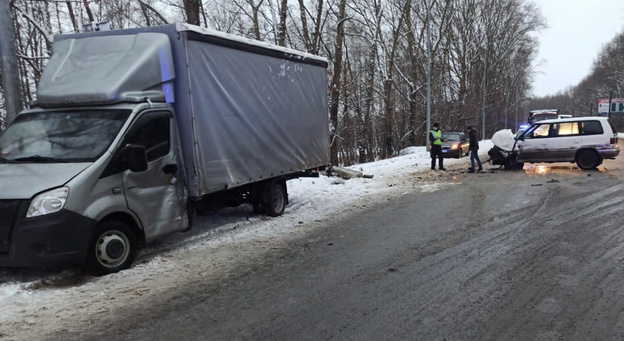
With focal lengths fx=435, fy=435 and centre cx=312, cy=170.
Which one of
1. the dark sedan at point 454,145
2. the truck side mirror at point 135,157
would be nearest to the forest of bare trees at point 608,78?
the dark sedan at point 454,145

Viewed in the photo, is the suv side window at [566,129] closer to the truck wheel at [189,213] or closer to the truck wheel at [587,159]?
the truck wheel at [587,159]

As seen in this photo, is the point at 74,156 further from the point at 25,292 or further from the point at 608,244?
the point at 608,244

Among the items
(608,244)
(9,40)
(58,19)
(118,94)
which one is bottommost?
(608,244)

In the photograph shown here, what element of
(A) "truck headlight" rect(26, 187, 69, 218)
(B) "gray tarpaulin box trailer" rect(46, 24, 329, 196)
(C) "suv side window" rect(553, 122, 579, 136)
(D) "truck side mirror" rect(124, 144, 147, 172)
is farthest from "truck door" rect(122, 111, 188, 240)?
(C) "suv side window" rect(553, 122, 579, 136)

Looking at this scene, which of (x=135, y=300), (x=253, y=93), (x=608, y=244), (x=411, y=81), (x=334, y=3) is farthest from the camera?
(x=411, y=81)

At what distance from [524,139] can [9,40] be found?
15.3 metres

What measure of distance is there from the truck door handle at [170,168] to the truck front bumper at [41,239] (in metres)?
1.38

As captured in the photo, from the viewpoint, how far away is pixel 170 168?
6066 millimetres

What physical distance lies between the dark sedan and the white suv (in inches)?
288

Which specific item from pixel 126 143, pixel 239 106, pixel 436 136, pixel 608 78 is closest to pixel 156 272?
pixel 126 143

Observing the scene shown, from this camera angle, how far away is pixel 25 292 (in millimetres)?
4719

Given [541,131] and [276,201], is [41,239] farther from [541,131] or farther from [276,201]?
[541,131]

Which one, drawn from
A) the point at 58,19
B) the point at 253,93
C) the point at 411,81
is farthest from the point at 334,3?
the point at 253,93

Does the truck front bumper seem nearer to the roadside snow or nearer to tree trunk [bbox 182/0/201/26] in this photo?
the roadside snow
